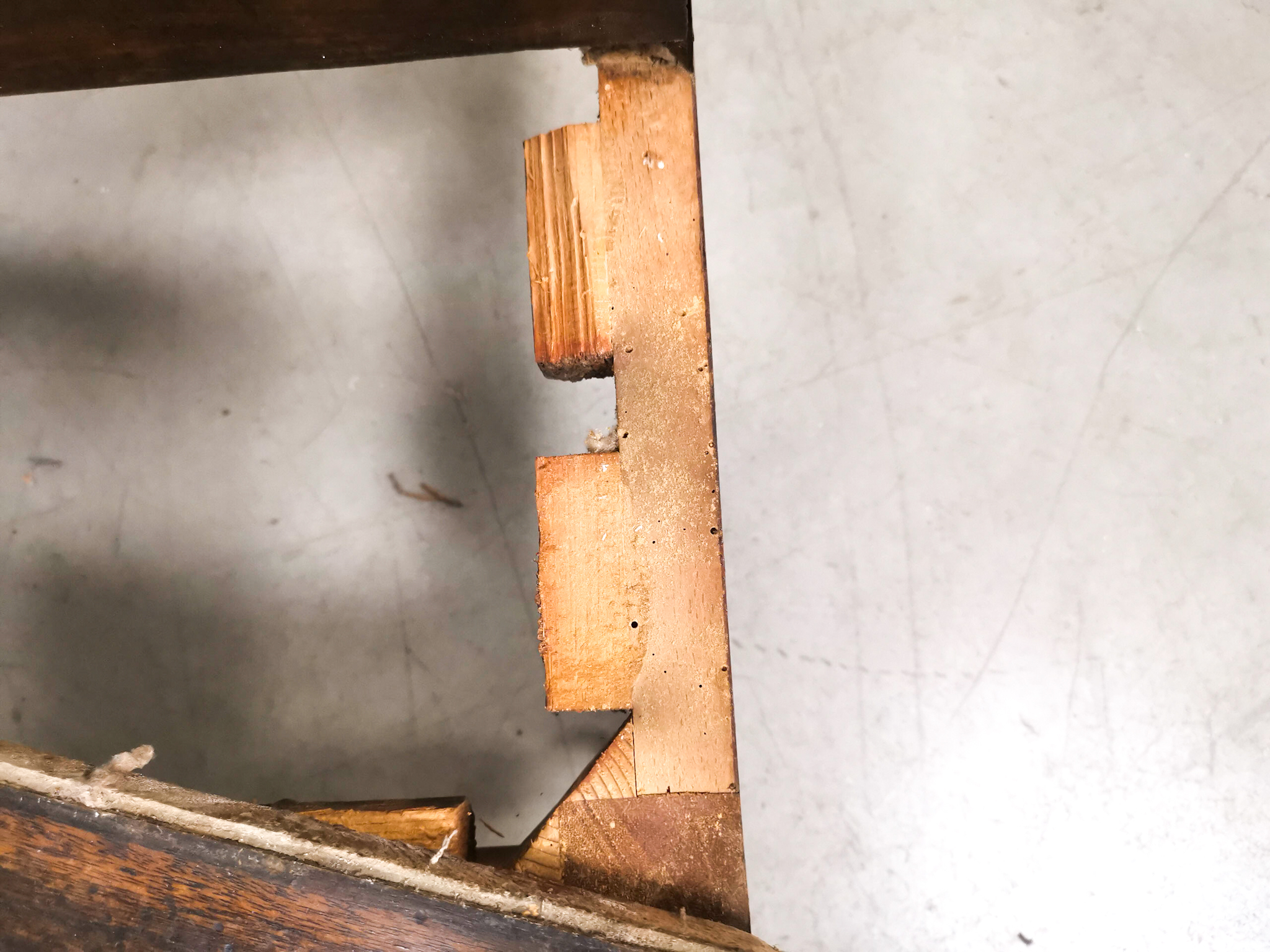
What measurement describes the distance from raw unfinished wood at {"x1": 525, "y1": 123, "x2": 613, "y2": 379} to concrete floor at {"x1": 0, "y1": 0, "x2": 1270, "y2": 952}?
77 centimetres

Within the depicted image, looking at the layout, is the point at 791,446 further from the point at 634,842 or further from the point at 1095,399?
A: the point at 634,842

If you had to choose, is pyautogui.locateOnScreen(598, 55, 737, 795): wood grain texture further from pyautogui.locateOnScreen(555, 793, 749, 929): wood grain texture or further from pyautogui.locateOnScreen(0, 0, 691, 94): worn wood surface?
pyautogui.locateOnScreen(0, 0, 691, 94): worn wood surface

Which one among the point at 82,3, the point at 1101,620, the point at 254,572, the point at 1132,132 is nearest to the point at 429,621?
the point at 254,572

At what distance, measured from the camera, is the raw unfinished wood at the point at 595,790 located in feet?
2.92

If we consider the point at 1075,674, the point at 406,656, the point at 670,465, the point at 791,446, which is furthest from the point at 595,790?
the point at 1075,674

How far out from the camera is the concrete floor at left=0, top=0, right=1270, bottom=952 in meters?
1.62

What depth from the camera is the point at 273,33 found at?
3.39 ft

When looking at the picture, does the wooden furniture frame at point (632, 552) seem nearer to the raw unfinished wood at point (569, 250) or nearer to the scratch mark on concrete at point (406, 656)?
the raw unfinished wood at point (569, 250)

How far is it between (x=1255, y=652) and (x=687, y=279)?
5.48 feet

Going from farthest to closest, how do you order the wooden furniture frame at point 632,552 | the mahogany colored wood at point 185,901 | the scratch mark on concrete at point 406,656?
the scratch mark on concrete at point 406,656, the wooden furniture frame at point 632,552, the mahogany colored wood at point 185,901

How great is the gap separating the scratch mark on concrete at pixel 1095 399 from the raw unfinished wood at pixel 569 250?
1.26 metres

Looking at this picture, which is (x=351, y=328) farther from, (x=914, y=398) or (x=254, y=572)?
(x=914, y=398)

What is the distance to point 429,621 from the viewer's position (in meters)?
1.62

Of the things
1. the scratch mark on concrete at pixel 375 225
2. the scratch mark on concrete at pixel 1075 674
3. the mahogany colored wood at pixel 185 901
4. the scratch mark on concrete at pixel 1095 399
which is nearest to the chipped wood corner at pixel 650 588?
the mahogany colored wood at pixel 185 901
